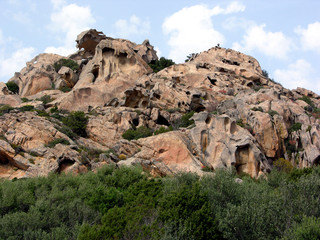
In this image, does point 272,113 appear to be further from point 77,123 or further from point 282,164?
point 77,123

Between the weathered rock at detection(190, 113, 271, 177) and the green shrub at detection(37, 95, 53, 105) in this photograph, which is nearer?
the weathered rock at detection(190, 113, 271, 177)

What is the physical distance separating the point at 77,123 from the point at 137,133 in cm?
702

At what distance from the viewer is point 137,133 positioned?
37.7m

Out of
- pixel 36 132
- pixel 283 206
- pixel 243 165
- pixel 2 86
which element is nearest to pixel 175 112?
pixel 243 165

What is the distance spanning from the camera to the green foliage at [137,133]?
37.0 meters

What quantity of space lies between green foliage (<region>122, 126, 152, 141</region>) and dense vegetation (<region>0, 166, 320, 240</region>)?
12749 millimetres

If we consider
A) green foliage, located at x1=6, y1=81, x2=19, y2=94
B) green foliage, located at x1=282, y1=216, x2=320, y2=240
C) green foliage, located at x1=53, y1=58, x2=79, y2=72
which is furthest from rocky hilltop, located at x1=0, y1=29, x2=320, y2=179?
green foliage, located at x1=282, y1=216, x2=320, y2=240

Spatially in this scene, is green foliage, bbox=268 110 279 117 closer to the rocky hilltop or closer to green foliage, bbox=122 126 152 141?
the rocky hilltop

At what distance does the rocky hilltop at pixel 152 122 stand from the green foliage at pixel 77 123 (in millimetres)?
→ 273

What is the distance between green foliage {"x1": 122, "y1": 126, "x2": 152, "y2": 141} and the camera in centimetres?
3703

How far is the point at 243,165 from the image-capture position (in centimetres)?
3138

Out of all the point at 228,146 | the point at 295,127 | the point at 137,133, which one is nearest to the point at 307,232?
the point at 228,146

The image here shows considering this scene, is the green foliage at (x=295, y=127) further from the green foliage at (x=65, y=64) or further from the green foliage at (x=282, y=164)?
the green foliage at (x=65, y=64)

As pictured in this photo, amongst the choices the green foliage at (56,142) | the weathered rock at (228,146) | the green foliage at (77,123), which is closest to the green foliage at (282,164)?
the weathered rock at (228,146)
